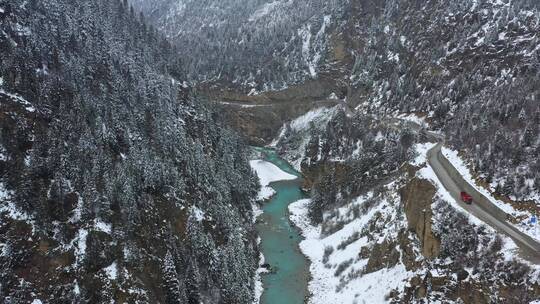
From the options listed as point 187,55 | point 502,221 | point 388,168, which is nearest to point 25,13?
point 388,168

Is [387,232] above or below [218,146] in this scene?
below

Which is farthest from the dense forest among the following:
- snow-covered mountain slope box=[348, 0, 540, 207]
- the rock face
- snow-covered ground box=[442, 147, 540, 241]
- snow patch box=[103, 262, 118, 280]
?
snow-covered mountain slope box=[348, 0, 540, 207]

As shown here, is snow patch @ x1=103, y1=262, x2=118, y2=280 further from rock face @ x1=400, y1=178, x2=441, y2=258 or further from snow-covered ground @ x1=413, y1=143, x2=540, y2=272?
snow-covered ground @ x1=413, y1=143, x2=540, y2=272

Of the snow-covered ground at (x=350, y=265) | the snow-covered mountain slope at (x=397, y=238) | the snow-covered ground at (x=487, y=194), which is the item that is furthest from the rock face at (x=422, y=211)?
the snow-covered ground at (x=487, y=194)

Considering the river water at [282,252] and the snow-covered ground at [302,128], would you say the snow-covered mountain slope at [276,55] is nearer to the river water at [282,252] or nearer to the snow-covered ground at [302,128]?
the snow-covered ground at [302,128]

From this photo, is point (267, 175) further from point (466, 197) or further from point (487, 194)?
point (487, 194)

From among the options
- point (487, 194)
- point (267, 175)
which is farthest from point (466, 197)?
point (267, 175)

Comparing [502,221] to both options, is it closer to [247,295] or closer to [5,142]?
[247,295]
